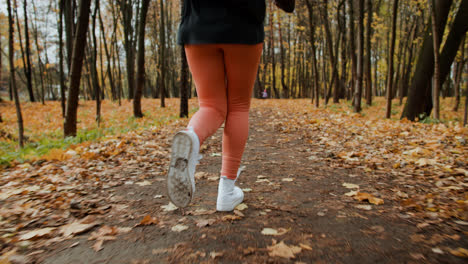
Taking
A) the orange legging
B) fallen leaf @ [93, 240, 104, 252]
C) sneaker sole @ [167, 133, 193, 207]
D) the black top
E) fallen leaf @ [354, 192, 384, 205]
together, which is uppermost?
the black top

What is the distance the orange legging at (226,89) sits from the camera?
1698mm

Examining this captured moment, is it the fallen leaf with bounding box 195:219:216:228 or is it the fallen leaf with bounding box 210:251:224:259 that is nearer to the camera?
the fallen leaf with bounding box 210:251:224:259

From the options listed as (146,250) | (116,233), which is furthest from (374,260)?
(116,233)

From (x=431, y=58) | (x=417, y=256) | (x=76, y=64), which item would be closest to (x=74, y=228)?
(x=417, y=256)

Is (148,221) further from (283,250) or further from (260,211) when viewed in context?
(283,250)

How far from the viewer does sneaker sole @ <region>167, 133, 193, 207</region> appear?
1498 mm

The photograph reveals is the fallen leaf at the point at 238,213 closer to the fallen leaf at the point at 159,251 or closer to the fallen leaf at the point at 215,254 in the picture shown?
the fallen leaf at the point at 215,254

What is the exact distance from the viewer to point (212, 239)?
156 centimetres

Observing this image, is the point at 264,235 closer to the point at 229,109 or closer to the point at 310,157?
the point at 229,109

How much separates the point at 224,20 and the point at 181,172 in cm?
97

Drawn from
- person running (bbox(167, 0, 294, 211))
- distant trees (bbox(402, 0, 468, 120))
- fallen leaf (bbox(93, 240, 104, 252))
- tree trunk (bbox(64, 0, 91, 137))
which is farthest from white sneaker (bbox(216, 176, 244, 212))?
distant trees (bbox(402, 0, 468, 120))

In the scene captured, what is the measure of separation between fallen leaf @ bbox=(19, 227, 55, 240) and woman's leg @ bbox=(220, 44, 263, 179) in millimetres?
1225

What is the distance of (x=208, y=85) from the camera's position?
179 centimetres

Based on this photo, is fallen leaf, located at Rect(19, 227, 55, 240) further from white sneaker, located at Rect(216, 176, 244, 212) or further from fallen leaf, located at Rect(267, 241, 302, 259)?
fallen leaf, located at Rect(267, 241, 302, 259)
